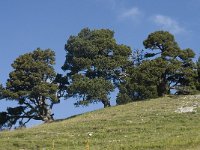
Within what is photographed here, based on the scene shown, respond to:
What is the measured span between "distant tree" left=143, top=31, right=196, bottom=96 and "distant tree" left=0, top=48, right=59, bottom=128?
10860 millimetres

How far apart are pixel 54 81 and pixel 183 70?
14360 millimetres

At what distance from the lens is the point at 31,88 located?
5756 cm

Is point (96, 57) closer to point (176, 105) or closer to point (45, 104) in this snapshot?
point (45, 104)

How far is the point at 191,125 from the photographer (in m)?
33.4

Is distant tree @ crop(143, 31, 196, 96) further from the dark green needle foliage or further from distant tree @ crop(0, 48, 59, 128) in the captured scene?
distant tree @ crop(0, 48, 59, 128)

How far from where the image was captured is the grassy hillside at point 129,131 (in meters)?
25.9

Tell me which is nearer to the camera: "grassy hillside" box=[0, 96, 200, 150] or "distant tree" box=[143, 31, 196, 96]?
"grassy hillside" box=[0, 96, 200, 150]

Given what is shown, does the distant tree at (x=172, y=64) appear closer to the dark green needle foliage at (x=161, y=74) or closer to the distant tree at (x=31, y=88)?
the dark green needle foliage at (x=161, y=74)

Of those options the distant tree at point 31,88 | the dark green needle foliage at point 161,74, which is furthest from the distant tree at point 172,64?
the distant tree at point 31,88

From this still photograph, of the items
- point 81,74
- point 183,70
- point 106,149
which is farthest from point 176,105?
point 106,149

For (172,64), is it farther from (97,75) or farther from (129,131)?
(129,131)

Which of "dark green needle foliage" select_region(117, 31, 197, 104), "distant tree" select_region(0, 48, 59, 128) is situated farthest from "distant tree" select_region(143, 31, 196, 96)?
"distant tree" select_region(0, 48, 59, 128)

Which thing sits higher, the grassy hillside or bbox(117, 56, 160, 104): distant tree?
bbox(117, 56, 160, 104): distant tree

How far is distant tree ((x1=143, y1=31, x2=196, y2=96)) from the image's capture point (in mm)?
54406
